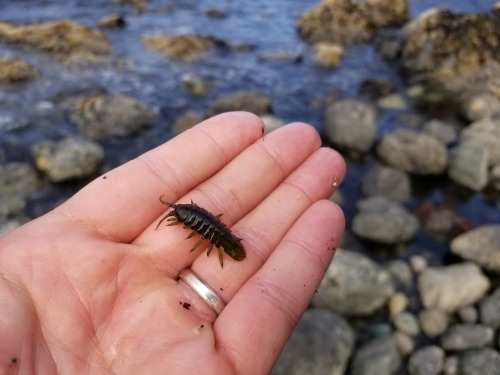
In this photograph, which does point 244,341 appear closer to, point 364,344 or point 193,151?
point 193,151

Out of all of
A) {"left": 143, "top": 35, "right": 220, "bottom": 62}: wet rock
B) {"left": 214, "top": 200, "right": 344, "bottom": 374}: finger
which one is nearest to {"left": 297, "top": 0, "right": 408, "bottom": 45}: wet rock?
{"left": 143, "top": 35, "right": 220, "bottom": 62}: wet rock

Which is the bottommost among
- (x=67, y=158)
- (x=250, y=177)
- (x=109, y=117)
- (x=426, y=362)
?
(x=426, y=362)

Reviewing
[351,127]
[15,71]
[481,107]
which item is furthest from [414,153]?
[15,71]

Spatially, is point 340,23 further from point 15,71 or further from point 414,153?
point 15,71

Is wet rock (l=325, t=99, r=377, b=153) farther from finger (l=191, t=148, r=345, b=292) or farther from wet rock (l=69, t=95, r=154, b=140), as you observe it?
finger (l=191, t=148, r=345, b=292)

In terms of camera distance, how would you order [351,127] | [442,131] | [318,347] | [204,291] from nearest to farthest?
[204,291], [318,347], [351,127], [442,131]
